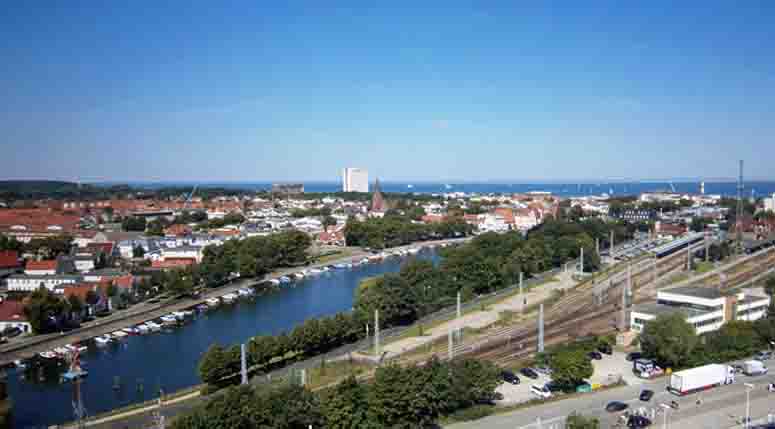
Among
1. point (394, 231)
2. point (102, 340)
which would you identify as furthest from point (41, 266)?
point (394, 231)

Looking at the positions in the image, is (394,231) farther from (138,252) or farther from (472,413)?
(472,413)

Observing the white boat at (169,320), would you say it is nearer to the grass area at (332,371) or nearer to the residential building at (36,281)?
the residential building at (36,281)

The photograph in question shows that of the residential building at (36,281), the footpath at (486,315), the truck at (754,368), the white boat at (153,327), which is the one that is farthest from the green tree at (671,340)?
the residential building at (36,281)

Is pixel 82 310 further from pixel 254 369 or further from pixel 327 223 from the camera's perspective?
pixel 327 223

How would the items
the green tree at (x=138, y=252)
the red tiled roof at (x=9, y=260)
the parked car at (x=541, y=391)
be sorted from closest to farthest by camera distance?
the parked car at (x=541, y=391) < the red tiled roof at (x=9, y=260) < the green tree at (x=138, y=252)

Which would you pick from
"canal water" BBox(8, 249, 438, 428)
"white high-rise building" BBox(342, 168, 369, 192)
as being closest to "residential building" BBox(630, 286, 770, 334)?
"canal water" BBox(8, 249, 438, 428)

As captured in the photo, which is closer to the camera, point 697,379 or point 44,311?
point 697,379
